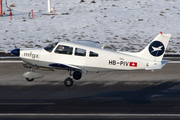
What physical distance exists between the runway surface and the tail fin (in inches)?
70.0

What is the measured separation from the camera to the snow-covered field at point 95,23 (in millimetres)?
30156

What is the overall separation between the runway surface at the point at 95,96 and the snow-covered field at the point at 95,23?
1025 cm

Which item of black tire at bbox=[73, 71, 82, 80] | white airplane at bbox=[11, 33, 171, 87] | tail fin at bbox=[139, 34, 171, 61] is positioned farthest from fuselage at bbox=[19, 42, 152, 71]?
black tire at bbox=[73, 71, 82, 80]

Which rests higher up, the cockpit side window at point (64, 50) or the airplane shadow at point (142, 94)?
the cockpit side window at point (64, 50)

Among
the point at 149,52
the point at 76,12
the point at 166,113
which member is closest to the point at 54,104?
the point at 166,113

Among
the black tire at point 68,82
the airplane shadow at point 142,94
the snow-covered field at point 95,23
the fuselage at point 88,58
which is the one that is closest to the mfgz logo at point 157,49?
the fuselage at point 88,58

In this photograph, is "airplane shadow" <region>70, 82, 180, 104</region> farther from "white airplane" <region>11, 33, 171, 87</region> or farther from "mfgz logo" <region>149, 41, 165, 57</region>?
"mfgz logo" <region>149, 41, 165, 57</region>

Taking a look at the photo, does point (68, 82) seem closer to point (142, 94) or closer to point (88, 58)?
point (88, 58)

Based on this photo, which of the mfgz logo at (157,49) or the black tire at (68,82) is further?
the black tire at (68,82)

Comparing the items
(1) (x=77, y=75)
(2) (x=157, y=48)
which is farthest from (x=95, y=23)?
(2) (x=157, y=48)

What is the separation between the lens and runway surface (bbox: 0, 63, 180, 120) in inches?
464

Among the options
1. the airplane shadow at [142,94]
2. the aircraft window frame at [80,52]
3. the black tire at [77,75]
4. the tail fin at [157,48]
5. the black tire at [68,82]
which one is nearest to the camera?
the airplane shadow at [142,94]

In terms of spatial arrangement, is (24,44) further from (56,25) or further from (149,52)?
(149,52)

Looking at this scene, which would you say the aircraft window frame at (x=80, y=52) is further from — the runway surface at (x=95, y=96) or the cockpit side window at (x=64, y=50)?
the runway surface at (x=95, y=96)
